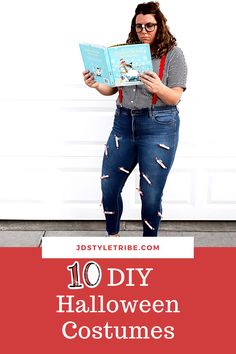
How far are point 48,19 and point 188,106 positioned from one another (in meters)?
1.03

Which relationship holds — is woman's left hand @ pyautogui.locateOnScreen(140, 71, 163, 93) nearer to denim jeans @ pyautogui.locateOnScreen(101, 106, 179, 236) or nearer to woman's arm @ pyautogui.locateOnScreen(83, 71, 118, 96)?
denim jeans @ pyautogui.locateOnScreen(101, 106, 179, 236)

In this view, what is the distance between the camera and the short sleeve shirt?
9.28 feet

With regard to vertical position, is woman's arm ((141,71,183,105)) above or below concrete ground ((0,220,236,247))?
above

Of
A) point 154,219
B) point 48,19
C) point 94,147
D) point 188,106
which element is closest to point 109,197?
point 154,219

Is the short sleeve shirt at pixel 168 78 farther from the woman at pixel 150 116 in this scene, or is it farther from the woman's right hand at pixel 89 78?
the woman's right hand at pixel 89 78

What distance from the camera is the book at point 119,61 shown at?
2.71 metres

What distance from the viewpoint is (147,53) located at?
8.89 ft

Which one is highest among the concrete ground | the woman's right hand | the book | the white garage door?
the book

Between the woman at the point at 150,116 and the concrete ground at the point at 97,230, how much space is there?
714mm

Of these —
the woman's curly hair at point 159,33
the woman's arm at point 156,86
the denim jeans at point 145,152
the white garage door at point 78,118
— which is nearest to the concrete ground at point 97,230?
the white garage door at point 78,118

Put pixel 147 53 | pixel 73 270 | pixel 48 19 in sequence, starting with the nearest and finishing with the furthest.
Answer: pixel 73 270
pixel 147 53
pixel 48 19

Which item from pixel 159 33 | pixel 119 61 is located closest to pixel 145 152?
pixel 119 61

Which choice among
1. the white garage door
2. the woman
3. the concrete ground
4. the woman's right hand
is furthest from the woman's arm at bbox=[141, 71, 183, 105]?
the concrete ground

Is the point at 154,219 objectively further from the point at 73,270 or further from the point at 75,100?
the point at 75,100
